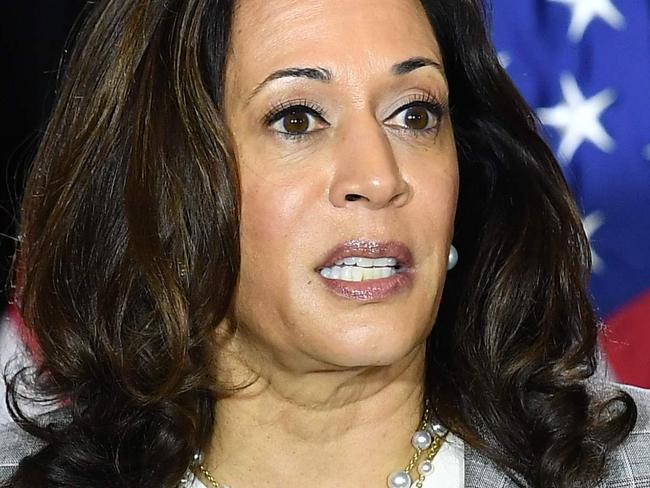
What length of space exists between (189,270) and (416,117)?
41 cm

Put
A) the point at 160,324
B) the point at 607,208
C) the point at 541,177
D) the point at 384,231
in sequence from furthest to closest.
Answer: the point at 607,208 → the point at 541,177 → the point at 160,324 → the point at 384,231

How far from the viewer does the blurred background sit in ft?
A: 8.61

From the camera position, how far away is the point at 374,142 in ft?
6.16

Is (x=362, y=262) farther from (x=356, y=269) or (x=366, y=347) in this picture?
(x=366, y=347)

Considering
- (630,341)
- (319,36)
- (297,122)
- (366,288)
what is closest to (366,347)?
(366,288)

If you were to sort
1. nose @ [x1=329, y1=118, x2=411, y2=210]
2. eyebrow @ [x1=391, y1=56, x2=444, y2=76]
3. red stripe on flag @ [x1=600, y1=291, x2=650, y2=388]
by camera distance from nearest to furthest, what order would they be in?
nose @ [x1=329, y1=118, x2=411, y2=210], eyebrow @ [x1=391, y1=56, x2=444, y2=76], red stripe on flag @ [x1=600, y1=291, x2=650, y2=388]

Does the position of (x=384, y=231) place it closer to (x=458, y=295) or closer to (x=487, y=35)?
(x=458, y=295)

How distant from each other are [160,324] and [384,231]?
0.39m

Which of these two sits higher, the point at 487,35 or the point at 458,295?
the point at 487,35

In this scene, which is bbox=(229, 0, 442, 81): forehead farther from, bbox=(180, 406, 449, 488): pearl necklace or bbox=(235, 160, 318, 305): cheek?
bbox=(180, 406, 449, 488): pearl necklace

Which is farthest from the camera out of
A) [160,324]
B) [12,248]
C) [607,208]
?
[12,248]

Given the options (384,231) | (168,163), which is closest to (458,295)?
(384,231)

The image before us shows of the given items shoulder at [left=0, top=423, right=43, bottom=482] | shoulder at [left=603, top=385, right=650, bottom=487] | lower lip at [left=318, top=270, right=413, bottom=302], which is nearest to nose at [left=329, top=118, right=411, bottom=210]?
lower lip at [left=318, top=270, right=413, bottom=302]

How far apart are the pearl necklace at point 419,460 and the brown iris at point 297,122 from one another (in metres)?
0.49
